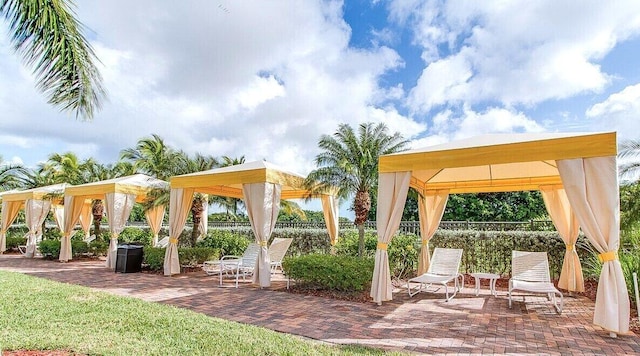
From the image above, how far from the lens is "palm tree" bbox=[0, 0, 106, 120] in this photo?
4.21 metres

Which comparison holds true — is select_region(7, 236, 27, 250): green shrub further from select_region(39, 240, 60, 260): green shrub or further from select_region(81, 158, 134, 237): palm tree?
select_region(81, 158, 134, 237): palm tree

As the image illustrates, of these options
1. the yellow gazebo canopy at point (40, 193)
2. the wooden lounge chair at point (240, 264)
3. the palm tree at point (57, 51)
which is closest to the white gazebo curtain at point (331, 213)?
the wooden lounge chair at point (240, 264)

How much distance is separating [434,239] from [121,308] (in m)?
8.01

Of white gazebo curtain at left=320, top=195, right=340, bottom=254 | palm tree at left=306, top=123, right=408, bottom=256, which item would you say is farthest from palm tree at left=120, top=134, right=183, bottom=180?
palm tree at left=306, top=123, right=408, bottom=256

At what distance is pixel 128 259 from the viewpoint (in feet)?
36.5

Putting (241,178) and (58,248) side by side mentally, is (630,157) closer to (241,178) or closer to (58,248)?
(241,178)

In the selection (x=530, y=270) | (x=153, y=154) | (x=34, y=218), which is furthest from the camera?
(x=34, y=218)

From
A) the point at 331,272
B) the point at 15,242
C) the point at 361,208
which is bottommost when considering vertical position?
the point at 15,242

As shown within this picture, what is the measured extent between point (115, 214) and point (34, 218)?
6945 mm

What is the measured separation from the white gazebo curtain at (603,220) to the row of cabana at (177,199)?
612 cm

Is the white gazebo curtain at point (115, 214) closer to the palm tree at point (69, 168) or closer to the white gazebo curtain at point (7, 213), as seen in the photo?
the palm tree at point (69, 168)

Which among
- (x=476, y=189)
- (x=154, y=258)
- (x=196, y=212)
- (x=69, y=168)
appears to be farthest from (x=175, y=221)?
(x=69, y=168)

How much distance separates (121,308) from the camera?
616cm

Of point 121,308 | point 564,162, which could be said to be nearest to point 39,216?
point 121,308
